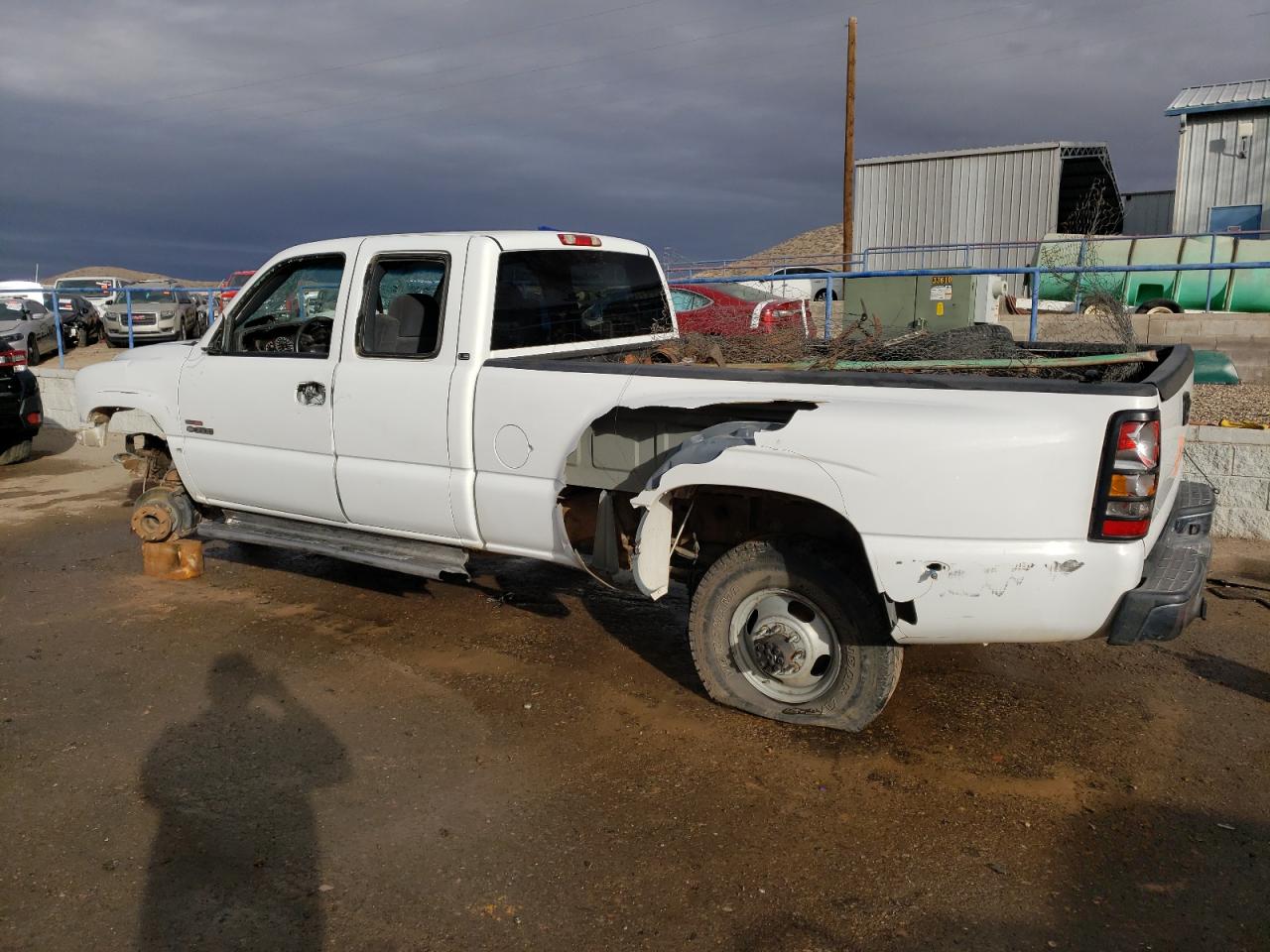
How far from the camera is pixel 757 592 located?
421 cm

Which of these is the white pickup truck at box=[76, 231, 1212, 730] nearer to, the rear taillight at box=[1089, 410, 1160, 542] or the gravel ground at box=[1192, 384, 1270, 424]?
the rear taillight at box=[1089, 410, 1160, 542]

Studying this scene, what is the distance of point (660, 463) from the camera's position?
14.2ft

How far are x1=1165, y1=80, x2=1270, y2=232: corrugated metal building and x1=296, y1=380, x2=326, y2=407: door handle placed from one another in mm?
24863

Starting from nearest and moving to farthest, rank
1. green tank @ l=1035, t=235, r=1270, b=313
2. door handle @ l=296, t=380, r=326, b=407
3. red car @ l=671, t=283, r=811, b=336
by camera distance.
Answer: door handle @ l=296, t=380, r=326, b=407 → red car @ l=671, t=283, r=811, b=336 → green tank @ l=1035, t=235, r=1270, b=313

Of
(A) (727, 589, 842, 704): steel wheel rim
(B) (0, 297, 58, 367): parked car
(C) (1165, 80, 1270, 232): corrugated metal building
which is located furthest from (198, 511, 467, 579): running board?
(C) (1165, 80, 1270, 232): corrugated metal building

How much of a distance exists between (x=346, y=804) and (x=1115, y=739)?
3.11 m

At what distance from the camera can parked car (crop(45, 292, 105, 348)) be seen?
71.4 feet

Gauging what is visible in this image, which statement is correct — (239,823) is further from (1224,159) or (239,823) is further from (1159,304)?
(1224,159)

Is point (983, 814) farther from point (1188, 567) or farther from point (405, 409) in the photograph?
point (405, 409)

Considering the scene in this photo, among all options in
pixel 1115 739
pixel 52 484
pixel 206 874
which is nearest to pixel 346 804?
pixel 206 874

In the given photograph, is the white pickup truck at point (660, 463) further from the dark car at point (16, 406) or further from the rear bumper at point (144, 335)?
the rear bumper at point (144, 335)

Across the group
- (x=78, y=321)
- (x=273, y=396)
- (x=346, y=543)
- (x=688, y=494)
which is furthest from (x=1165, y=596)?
(x=78, y=321)

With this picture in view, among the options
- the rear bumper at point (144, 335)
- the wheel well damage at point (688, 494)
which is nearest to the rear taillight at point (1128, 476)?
the wheel well damage at point (688, 494)

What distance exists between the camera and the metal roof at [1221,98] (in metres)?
24.1
